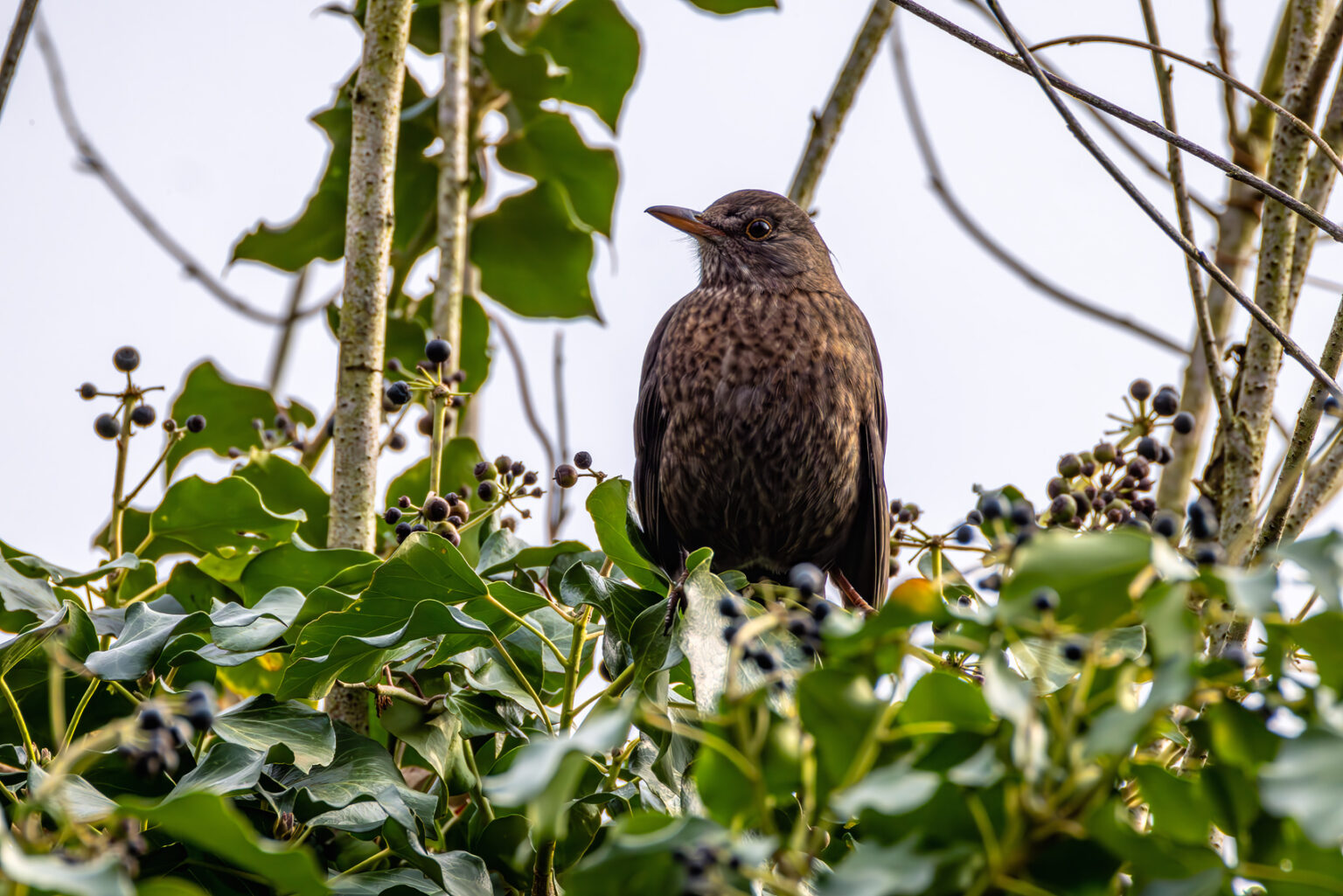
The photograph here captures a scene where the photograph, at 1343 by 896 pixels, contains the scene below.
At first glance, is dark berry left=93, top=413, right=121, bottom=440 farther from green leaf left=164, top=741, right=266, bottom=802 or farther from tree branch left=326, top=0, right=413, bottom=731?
green leaf left=164, top=741, right=266, bottom=802

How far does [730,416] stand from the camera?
3373 millimetres

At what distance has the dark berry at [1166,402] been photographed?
2.70 meters

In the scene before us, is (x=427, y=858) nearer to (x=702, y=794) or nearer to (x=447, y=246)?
(x=702, y=794)

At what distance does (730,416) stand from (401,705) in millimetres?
1337

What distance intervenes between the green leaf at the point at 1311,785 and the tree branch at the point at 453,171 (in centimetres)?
281

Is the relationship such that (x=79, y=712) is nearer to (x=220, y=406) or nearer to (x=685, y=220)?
(x=220, y=406)

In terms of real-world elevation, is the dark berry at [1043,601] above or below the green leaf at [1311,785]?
above

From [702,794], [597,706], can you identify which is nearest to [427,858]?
[597,706]

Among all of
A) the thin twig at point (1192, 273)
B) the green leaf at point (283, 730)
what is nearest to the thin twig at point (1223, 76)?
the thin twig at point (1192, 273)

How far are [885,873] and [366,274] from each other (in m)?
2.21

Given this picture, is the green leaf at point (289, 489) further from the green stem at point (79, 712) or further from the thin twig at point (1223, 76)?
the thin twig at point (1223, 76)

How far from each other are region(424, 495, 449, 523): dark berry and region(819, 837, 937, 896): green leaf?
144 cm

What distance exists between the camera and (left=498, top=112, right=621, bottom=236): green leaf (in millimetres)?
4191

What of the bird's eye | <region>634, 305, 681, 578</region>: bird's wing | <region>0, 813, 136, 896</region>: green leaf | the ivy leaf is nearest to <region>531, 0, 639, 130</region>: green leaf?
the ivy leaf
